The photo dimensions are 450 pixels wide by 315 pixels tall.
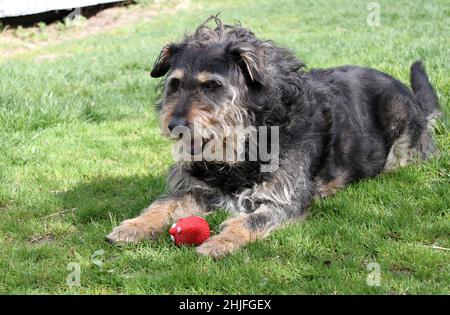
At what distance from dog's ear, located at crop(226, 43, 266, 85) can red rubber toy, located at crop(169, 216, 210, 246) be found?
4.03 ft

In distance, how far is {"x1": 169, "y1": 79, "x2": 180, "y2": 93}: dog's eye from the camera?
495cm

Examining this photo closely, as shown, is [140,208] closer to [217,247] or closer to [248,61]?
[217,247]

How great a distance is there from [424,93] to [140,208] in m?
3.59

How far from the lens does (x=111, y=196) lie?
20.2ft

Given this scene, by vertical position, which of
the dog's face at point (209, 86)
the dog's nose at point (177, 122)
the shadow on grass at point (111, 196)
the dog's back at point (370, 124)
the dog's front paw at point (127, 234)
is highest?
the dog's face at point (209, 86)

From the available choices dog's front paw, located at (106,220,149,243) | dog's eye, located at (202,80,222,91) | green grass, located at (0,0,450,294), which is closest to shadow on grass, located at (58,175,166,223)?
green grass, located at (0,0,450,294)

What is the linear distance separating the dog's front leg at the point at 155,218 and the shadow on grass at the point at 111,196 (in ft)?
1.34

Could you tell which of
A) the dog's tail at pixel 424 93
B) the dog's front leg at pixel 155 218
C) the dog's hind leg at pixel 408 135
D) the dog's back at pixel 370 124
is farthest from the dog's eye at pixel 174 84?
the dog's tail at pixel 424 93

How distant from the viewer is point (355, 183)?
6094mm

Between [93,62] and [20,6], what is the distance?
24.5 feet

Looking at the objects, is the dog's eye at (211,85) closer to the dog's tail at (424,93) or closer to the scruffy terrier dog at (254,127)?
the scruffy terrier dog at (254,127)

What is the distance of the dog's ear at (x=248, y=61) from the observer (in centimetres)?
498

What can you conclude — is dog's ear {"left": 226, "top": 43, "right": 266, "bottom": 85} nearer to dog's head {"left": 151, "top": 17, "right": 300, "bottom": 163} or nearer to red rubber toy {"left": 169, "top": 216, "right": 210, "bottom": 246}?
dog's head {"left": 151, "top": 17, "right": 300, "bottom": 163}
